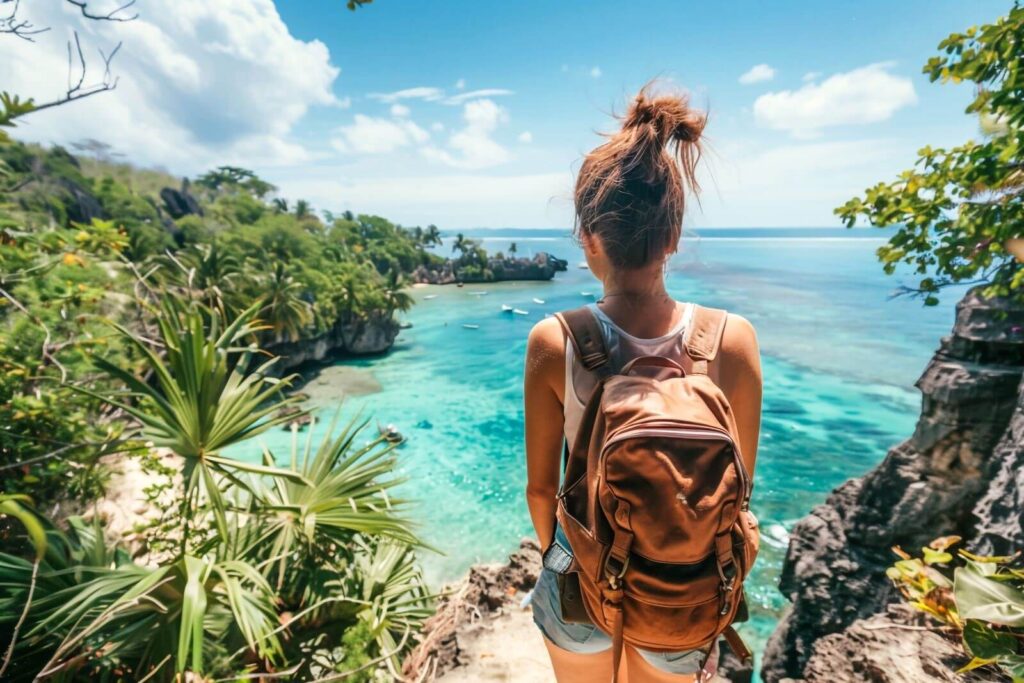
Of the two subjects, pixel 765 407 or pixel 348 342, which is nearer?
pixel 765 407

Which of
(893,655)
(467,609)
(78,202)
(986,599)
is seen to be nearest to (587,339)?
(986,599)

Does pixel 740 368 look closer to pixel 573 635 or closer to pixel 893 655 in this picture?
pixel 573 635

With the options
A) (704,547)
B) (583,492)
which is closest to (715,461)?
(704,547)

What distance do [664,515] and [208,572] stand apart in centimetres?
290

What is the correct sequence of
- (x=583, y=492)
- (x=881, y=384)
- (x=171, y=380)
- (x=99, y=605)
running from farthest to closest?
(x=881, y=384) < (x=171, y=380) < (x=99, y=605) < (x=583, y=492)

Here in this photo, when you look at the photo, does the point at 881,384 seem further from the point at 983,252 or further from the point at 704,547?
the point at 704,547

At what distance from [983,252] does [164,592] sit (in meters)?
5.12

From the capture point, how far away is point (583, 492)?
44.0 inches

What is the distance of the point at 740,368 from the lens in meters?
1.23

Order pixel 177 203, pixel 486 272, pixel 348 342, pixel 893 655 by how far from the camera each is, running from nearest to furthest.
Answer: pixel 893 655 < pixel 348 342 < pixel 177 203 < pixel 486 272

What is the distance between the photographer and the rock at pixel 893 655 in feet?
7.30

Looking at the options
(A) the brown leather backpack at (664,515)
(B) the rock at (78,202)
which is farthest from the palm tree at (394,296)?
(A) the brown leather backpack at (664,515)

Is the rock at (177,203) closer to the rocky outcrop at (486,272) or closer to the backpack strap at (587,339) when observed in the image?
the rocky outcrop at (486,272)

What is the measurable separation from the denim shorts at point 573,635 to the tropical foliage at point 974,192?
2.61 meters
